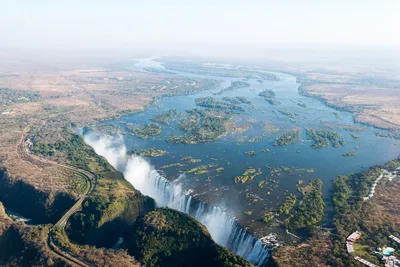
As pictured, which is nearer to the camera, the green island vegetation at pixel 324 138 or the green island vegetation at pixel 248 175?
the green island vegetation at pixel 248 175

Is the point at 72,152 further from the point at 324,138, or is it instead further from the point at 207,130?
the point at 324,138

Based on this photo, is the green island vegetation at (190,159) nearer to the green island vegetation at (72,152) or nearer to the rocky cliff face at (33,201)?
the green island vegetation at (72,152)

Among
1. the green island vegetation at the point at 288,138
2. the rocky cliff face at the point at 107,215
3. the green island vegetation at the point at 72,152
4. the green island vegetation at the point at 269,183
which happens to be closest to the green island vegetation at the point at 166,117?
the green island vegetation at the point at 72,152

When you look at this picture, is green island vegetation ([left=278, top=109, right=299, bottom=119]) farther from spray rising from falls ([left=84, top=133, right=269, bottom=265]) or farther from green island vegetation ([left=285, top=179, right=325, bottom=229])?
spray rising from falls ([left=84, top=133, right=269, bottom=265])

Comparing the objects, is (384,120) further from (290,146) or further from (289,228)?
(289,228)

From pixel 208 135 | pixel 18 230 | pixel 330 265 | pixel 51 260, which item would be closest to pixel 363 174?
pixel 330 265

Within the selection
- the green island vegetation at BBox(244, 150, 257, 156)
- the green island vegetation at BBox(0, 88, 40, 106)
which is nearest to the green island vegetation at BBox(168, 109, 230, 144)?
the green island vegetation at BBox(244, 150, 257, 156)
